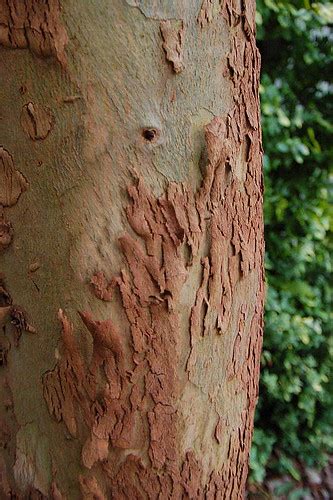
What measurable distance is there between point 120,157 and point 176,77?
0.60 ft

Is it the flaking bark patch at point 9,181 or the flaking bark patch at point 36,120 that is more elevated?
the flaking bark patch at point 36,120

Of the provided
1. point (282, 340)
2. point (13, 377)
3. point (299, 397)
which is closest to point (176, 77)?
point (13, 377)

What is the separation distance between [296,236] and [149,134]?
2.04 m

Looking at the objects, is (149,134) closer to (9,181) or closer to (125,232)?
(125,232)

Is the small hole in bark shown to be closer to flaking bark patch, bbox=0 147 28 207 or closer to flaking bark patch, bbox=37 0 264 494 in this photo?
flaking bark patch, bbox=37 0 264 494

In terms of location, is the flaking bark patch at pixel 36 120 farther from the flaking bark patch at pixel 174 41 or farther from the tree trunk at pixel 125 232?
the flaking bark patch at pixel 174 41

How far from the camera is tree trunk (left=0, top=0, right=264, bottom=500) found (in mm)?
1024

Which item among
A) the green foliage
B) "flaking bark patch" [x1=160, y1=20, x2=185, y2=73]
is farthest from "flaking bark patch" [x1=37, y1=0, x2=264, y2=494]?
the green foliage

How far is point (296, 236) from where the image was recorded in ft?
9.69

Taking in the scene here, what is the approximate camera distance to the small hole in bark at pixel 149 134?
1.04 m

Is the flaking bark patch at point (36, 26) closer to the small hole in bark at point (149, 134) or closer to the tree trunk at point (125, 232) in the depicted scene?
the tree trunk at point (125, 232)

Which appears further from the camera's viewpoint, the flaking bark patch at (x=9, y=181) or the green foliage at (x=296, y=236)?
the green foliage at (x=296, y=236)

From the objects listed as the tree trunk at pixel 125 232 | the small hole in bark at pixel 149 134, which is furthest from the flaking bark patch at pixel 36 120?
the small hole in bark at pixel 149 134

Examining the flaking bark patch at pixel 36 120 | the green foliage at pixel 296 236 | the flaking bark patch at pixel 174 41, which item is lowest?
the green foliage at pixel 296 236
